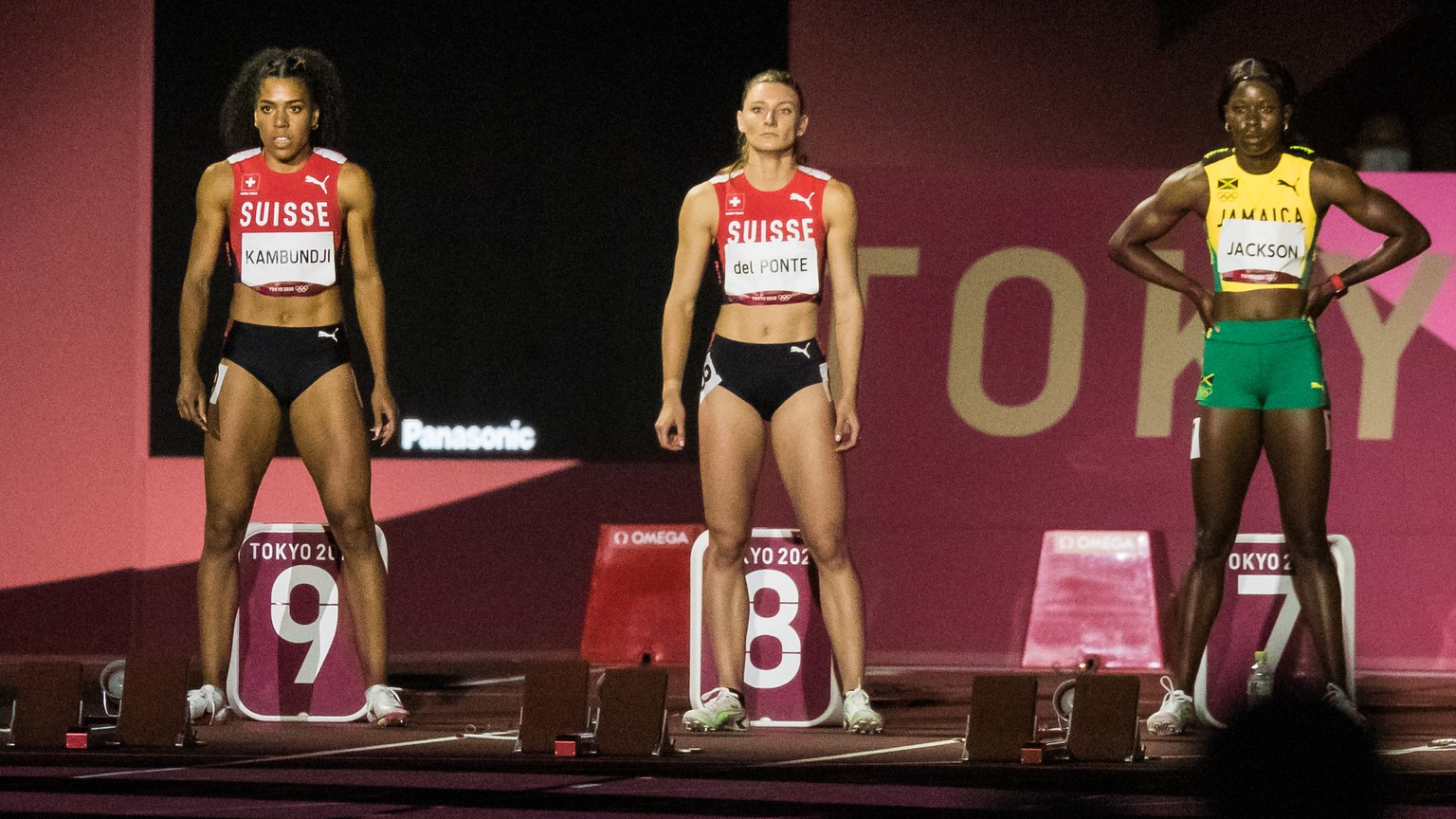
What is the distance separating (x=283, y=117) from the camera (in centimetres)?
535

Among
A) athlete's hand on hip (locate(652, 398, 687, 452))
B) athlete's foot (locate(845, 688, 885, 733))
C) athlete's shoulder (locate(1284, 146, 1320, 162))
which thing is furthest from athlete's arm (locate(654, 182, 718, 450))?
athlete's shoulder (locate(1284, 146, 1320, 162))

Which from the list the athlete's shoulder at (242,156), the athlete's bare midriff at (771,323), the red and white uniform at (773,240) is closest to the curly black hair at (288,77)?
the athlete's shoulder at (242,156)

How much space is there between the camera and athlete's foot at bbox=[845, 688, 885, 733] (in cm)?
515

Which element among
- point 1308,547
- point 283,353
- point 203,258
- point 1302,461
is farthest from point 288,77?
point 1308,547

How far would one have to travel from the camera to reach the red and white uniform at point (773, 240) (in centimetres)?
525

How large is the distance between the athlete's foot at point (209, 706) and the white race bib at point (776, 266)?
1.79 meters

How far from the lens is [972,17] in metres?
7.69

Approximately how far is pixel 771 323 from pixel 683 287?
29 cm

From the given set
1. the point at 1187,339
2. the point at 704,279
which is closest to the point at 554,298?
the point at 704,279

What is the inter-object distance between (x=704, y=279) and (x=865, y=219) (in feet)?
2.46

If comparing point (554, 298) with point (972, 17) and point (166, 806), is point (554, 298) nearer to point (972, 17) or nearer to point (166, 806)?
point (972, 17)

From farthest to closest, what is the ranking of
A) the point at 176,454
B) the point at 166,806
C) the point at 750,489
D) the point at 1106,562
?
the point at 176,454
the point at 1106,562
the point at 750,489
the point at 166,806

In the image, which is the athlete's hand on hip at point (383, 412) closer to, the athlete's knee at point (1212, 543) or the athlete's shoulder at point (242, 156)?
the athlete's shoulder at point (242, 156)

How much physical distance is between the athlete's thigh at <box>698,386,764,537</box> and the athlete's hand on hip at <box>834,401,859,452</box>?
0.22 meters
